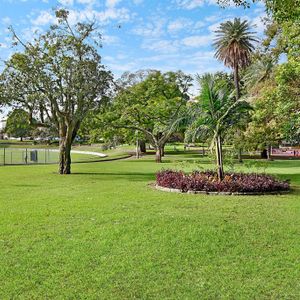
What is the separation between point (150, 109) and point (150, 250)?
29.2m

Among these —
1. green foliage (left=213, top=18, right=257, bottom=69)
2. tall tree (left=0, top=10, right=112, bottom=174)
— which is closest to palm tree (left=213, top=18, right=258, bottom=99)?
green foliage (left=213, top=18, right=257, bottom=69)

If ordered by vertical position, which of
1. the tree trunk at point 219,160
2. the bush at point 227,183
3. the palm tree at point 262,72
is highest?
the palm tree at point 262,72

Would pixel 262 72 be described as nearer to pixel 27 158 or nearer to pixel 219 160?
pixel 219 160

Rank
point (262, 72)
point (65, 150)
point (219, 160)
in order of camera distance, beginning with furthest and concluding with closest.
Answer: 1. point (262, 72)
2. point (65, 150)
3. point (219, 160)

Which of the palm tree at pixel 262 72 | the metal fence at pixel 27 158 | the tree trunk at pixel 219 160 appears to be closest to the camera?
the tree trunk at pixel 219 160

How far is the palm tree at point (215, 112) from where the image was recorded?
12938 millimetres

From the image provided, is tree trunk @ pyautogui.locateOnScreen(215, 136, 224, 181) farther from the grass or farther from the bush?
the grass

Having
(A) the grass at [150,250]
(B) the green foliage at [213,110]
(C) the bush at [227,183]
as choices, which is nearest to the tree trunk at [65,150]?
(C) the bush at [227,183]

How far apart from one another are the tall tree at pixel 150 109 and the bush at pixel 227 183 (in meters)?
17.7

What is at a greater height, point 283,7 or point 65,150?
point 283,7

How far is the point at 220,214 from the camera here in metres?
8.21

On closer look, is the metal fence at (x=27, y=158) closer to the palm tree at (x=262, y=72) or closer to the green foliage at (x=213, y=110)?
the palm tree at (x=262, y=72)

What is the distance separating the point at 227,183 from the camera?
11797 millimetres

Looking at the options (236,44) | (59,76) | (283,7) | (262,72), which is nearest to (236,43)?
(236,44)
